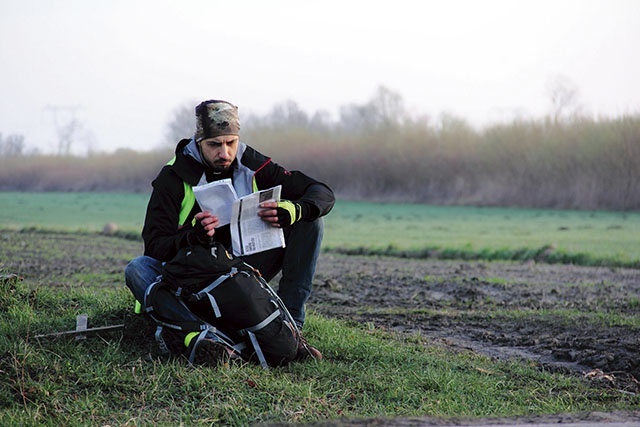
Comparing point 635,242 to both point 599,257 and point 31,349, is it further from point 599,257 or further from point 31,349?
point 31,349

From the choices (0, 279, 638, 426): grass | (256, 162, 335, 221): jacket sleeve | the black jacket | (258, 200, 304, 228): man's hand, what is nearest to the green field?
(0, 279, 638, 426): grass

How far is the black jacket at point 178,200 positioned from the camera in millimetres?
5574

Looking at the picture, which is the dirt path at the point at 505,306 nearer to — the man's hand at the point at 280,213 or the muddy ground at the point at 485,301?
the muddy ground at the point at 485,301

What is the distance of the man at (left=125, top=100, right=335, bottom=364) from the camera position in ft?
18.1

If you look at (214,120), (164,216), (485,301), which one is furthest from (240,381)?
(485,301)

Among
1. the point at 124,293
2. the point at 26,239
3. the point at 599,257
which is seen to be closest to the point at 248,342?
the point at 124,293

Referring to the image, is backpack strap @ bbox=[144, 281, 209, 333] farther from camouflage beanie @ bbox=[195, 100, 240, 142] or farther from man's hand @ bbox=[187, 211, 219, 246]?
camouflage beanie @ bbox=[195, 100, 240, 142]

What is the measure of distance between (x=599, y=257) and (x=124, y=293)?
374 inches

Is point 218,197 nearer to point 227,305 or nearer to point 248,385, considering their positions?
point 227,305

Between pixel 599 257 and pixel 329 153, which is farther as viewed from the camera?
pixel 329 153

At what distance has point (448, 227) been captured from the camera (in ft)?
74.2

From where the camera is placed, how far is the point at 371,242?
18.7 metres

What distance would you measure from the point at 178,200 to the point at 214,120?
0.58 metres

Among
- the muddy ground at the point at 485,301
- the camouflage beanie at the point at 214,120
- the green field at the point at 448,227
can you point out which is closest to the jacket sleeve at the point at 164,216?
the camouflage beanie at the point at 214,120
